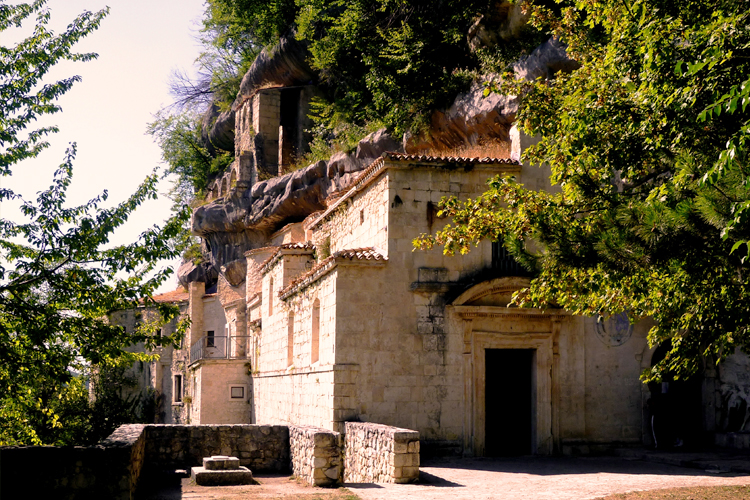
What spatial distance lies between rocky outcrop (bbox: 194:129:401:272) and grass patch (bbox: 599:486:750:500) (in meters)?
16.4

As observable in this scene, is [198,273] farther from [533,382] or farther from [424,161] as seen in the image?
A: [533,382]

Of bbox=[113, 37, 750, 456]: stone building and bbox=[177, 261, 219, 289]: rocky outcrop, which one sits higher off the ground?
bbox=[177, 261, 219, 289]: rocky outcrop

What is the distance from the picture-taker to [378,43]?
27.3m

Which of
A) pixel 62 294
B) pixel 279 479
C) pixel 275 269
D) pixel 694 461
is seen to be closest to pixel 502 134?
pixel 275 269

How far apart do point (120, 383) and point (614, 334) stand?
31.3m

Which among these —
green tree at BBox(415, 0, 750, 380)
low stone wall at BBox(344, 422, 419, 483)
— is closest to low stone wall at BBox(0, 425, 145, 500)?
Result: low stone wall at BBox(344, 422, 419, 483)

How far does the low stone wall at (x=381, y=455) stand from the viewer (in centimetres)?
1101

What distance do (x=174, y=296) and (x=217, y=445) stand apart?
32448 millimetres

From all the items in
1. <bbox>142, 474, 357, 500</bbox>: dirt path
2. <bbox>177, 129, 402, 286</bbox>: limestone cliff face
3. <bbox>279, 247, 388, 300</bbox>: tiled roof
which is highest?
<bbox>177, 129, 402, 286</bbox>: limestone cliff face

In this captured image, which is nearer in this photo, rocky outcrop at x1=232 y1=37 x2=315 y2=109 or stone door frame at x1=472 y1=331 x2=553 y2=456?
stone door frame at x1=472 y1=331 x2=553 y2=456

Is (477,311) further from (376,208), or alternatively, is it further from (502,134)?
(502,134)

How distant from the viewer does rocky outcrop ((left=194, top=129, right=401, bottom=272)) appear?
2730cm

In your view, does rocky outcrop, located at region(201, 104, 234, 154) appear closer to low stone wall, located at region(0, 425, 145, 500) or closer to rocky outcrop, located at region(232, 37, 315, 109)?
rocky outcrop, located at region(232, 37, 315, 109)

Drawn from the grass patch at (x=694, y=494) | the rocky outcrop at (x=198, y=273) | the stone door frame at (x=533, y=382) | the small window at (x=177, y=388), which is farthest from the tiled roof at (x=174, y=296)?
the grass patch at (x=694, y=494)
